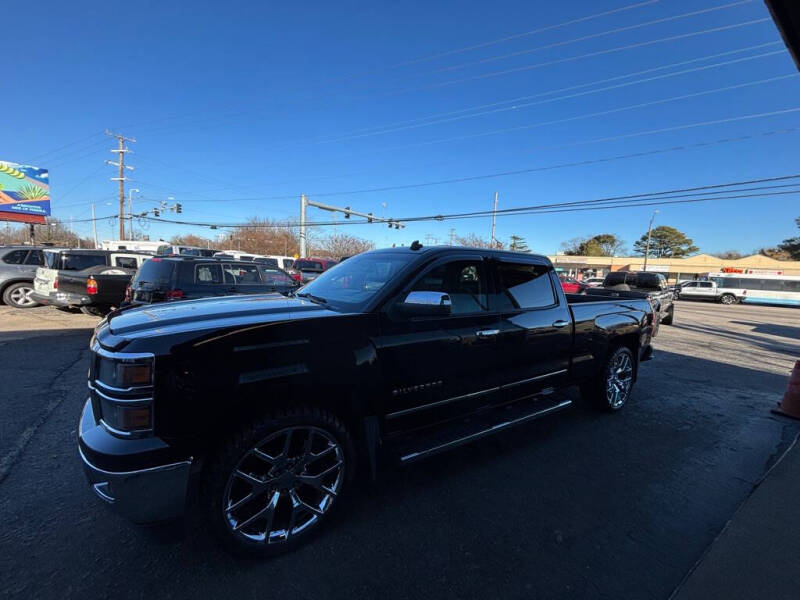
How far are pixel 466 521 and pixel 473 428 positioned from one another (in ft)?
2.33

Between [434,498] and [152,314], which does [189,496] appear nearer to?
[152,314]

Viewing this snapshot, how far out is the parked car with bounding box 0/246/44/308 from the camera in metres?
10.9

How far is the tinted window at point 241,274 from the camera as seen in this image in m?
8.13

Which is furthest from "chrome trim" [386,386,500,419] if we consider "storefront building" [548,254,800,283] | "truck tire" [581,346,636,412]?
"storefront building" [548,254,800,283]

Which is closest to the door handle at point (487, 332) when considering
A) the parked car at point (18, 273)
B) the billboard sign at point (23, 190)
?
the parked car at point (18, 273)

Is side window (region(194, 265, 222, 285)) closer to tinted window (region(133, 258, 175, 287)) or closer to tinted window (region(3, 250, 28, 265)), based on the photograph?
tinted window (region(133, 258, 175, 287))

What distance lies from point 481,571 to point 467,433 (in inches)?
38.5

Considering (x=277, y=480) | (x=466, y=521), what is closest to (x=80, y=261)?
(x=277, y=480)

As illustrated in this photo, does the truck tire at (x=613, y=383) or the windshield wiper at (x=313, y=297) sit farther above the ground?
the windshield wiper at (x=313, y=297)

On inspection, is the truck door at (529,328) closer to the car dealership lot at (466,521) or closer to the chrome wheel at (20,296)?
the car dealership lot at (466,521)

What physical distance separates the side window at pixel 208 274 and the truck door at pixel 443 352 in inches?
244

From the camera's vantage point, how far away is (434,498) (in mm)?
2840

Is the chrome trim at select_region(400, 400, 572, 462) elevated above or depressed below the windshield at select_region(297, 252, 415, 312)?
below

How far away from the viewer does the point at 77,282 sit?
9.37 meters
